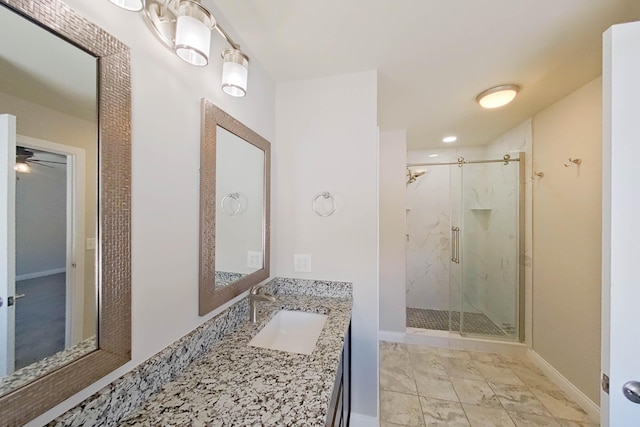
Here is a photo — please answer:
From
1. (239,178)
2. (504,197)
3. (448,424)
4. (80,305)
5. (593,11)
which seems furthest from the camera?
(504,197)

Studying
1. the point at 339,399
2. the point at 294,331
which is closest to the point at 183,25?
the point at 294,331

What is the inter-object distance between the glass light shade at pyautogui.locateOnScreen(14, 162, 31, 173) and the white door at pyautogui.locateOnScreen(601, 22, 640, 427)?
1.69 meters

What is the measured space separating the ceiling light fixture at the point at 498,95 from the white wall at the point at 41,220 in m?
2.48

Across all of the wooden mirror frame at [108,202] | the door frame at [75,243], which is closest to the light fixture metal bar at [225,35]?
→ the wooden mirror frame at [108,202]

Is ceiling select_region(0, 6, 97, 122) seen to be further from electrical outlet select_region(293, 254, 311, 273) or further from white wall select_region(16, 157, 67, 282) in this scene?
electrical outlet select_region(293, 254, 311, 273)

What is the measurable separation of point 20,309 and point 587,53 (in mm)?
2713

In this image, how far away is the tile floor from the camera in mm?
1689

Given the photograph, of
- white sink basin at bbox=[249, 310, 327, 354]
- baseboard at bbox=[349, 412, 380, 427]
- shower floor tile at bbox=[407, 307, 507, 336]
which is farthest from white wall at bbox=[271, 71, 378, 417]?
shower floor tile at bbox=[407, 307, 507, 336]

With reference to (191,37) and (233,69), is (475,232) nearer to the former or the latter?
(233,69)

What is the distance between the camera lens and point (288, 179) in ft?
5.77

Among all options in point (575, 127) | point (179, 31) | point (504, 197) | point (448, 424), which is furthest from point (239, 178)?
point (504, 197)

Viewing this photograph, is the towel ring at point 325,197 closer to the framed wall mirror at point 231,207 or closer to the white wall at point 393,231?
the framed wall mirror at point 231,207

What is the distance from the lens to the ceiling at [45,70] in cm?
49

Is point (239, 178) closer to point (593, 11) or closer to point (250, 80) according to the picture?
point (250, 80)
